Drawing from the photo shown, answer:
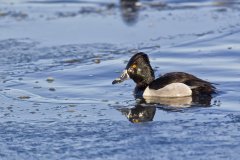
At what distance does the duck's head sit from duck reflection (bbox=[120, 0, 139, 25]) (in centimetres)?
742

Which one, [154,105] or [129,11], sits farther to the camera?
[129,11]

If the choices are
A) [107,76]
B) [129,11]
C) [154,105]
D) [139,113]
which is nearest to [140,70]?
[154,105]

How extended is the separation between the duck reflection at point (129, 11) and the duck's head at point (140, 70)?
24.3 feet

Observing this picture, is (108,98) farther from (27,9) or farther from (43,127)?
(27,9)

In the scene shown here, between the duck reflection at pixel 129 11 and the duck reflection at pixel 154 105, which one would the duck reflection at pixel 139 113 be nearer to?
the duck reflection at pixel 154 105

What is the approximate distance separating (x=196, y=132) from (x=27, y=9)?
1309cm

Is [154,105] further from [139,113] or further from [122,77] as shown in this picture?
[122,77]

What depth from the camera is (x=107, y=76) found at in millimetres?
15367

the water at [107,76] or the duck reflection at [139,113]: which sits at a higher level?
the water at [107,76]

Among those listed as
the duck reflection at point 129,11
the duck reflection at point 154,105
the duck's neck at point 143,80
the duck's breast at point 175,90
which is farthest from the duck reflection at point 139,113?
the duck reflection at point 129,11

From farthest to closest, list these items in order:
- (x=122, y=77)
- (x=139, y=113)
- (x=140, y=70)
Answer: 1. (x=122, y=77)
2. (x=140, y=70)
3. (x=139, y=113)

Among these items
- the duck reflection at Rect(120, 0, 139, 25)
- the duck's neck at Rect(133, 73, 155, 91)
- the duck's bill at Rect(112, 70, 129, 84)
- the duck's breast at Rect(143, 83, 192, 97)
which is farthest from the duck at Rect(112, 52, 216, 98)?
the duck reflection at Rect(120, 0, 139, 25)

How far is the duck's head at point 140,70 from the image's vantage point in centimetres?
1407

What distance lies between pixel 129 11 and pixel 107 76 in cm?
830
